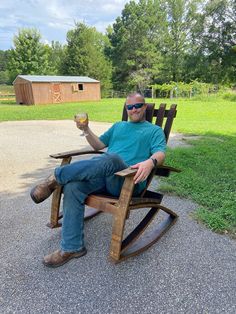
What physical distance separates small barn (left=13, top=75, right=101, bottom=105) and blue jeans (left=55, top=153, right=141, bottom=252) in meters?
19.6

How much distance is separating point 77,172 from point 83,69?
2947 centimetres

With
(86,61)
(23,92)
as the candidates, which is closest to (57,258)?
(23,92)

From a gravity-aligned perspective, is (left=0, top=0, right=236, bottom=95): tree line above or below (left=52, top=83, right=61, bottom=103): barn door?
above

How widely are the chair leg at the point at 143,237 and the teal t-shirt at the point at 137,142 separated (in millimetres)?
485

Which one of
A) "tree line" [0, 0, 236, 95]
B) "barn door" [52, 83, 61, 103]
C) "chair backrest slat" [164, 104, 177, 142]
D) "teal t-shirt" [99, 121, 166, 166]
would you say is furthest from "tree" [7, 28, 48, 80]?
"teal t-shirt" [99, 121, 166, 166]

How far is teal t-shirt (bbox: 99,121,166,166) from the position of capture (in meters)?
2.40

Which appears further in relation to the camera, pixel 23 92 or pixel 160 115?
pixel 23 92

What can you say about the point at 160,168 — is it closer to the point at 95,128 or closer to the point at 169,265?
the point at 169,265

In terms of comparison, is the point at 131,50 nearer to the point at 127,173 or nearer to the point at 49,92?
the point at 49,92

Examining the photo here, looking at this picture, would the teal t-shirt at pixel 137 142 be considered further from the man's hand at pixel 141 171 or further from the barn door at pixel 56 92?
the barn door at pixel 56 92

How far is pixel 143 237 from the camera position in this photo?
2.29 m

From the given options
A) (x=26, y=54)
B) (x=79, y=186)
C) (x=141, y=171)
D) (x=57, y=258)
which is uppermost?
(x=26, y=54)

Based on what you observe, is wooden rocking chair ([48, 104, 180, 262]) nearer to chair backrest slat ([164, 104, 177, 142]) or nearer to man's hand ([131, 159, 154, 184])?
man's hand ([131, 159, 154, 184])

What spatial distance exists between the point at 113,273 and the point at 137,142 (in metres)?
1.13
